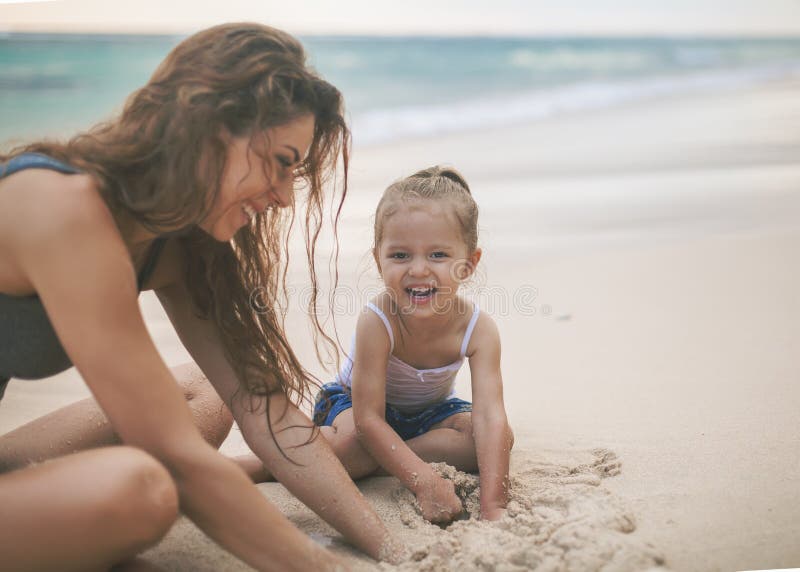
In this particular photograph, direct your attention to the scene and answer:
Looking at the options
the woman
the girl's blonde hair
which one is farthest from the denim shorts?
the woman

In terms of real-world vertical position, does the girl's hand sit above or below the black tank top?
below

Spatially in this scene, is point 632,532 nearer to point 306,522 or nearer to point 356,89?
point 306,522

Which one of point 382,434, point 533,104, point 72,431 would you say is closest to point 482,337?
point 382,434

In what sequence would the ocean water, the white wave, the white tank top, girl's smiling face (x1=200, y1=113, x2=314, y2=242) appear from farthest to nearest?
the white wave < the ocean water < the white tank top < girl's smiling face (x1=200, y1=113, x2=314, y2=242)

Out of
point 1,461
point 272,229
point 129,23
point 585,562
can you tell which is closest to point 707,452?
point 585,562

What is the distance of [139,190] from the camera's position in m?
1.67

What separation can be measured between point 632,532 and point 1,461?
1.60 meters

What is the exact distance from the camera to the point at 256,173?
172 cm

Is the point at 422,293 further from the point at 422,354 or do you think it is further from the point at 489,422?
the point at 489,422

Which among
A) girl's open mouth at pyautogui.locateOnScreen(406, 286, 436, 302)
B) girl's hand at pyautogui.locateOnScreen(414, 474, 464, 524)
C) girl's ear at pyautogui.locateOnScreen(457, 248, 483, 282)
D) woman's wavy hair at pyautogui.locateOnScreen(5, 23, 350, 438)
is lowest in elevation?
girl's hand at pyautogui.locateOnScreen(414, 474, 464, 524)

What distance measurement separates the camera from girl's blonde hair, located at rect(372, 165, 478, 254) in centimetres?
251

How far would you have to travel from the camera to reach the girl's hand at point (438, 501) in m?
2.17

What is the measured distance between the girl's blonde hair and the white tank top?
25 cm

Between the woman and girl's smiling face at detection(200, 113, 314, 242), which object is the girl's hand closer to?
the woman
